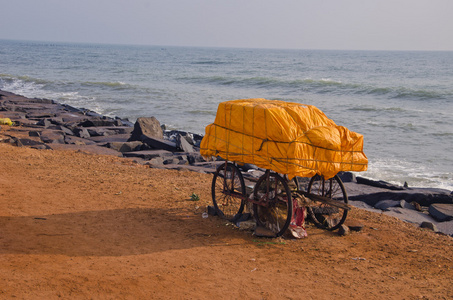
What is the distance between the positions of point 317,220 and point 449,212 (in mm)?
4105

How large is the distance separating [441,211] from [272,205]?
4.99 m

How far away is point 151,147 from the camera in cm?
1454

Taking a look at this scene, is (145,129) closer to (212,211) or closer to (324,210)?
(212,211)

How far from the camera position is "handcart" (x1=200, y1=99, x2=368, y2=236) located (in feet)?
19.1

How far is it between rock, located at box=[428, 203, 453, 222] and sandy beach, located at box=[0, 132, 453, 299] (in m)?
2.26

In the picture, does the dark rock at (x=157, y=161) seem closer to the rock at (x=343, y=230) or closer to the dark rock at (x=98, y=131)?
the dark rock at (x=98, y=131)

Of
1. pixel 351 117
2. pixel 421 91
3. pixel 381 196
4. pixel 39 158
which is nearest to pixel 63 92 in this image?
pixel 351 117

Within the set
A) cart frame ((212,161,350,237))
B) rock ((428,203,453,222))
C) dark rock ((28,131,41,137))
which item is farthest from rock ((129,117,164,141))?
rock ((428,203,453,222))

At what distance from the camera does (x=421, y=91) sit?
108 ft

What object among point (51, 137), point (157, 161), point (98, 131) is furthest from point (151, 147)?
point (98, 131)

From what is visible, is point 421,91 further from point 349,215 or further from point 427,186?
point 349,215

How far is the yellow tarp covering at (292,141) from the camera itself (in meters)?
5.79

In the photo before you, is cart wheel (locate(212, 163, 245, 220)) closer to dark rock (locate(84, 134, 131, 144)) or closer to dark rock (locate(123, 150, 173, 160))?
dark rock (locate(123, 150, 173, 160))

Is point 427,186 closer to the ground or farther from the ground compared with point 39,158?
closer to the ground
